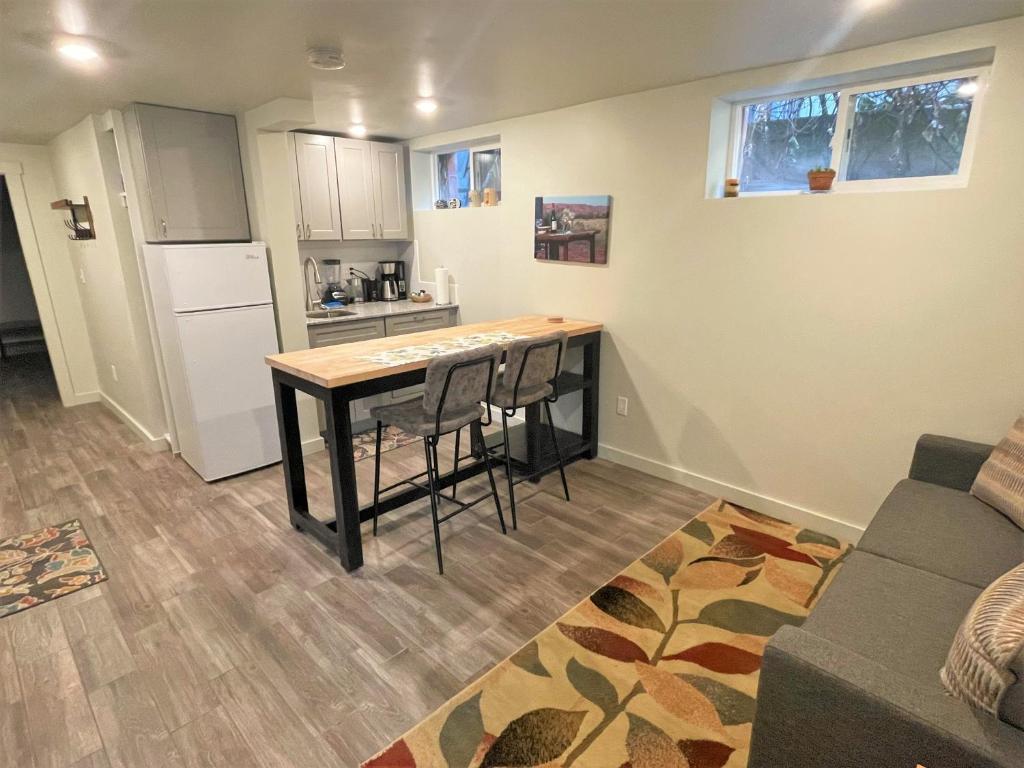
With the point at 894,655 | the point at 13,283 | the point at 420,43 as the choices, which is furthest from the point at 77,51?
the point at 13,283

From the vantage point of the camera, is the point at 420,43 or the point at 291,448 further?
the point at 291,448

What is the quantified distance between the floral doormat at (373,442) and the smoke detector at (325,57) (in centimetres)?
232

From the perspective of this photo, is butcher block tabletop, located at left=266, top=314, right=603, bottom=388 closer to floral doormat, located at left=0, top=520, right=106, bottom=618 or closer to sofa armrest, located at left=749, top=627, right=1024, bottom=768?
floral doormat, located at left=0, top=520, right=106, bottom=618

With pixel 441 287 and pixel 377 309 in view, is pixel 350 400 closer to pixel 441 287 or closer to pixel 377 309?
pixel 377 309

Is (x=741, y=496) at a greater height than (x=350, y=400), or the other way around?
(x=350, y=400)

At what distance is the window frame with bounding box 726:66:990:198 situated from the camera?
2213mm

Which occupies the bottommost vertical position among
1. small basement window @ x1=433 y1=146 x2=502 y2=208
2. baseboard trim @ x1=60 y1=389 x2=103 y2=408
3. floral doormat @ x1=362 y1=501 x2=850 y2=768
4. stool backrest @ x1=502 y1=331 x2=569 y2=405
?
floral doormat @ x1=362 y1=501 x2=850 y2=768

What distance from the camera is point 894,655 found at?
1.38m

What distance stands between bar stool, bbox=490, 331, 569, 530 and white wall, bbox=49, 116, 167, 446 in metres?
2.71

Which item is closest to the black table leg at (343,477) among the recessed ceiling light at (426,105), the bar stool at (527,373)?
the bar stool at (527,373)

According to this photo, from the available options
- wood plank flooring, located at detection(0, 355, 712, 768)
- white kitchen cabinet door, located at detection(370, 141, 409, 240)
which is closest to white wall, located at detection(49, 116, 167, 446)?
wood plank flooring, located at detection(0, 355, 712, 768)

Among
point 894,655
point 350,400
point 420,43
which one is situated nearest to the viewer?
point 894,655

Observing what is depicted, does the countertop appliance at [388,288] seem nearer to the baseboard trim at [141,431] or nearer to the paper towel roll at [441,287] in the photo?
the paper towel roll at [441,287]

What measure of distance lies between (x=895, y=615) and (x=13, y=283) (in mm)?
9594
